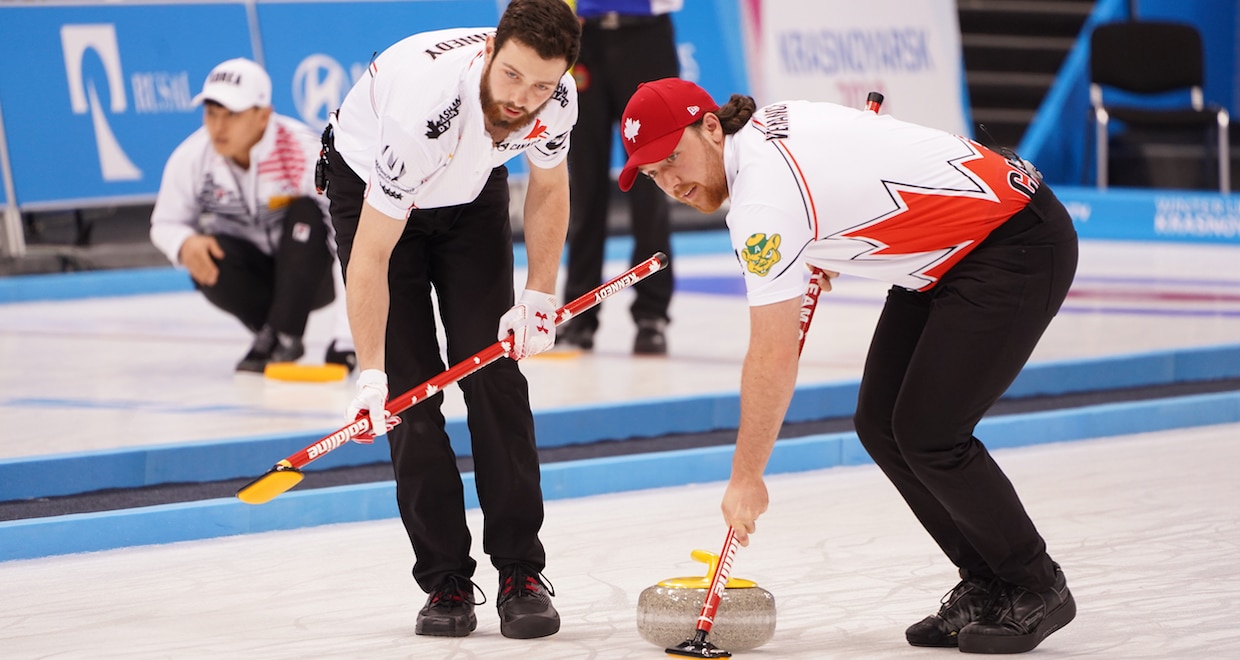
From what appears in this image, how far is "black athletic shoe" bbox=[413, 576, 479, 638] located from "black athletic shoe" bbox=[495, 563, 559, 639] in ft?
0.19

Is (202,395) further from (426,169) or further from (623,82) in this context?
(426,169)

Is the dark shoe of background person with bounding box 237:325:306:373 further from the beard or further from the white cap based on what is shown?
the beard

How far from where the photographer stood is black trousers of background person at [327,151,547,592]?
2.99 m

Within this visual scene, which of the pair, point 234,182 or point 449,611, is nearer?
point 449,611

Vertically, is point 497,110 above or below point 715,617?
above

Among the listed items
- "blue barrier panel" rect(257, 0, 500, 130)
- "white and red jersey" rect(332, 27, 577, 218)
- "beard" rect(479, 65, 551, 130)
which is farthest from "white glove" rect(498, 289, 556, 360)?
"blue barrier panel" rect(257, 0, 500, 130)

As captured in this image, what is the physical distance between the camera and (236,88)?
16.7ft

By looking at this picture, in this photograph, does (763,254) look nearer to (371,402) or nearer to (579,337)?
(371,402)

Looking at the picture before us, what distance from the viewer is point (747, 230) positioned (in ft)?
8.39

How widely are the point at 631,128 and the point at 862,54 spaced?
7.20 meters

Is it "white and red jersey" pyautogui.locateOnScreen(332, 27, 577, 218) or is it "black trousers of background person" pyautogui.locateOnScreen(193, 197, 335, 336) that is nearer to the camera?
"white and red jersey" pyautogui.locateOnScreen(332, 27, 577, 218)

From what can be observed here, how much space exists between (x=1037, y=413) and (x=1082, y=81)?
20.5 ft

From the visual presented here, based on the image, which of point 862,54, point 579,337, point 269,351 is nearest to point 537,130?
point 269,351

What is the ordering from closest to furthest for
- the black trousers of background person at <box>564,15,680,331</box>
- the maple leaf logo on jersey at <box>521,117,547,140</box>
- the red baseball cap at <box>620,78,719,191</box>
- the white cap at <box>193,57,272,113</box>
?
1. the red baseball cap at <box>620,78,719,191</box>
2. the maple leaf logo on jersey at <box>521,117,547,140</box>
3. the white cap at <box>193,57,272,113</box>
4. the black trousers of background person at <box>564,15,680,331</box>
